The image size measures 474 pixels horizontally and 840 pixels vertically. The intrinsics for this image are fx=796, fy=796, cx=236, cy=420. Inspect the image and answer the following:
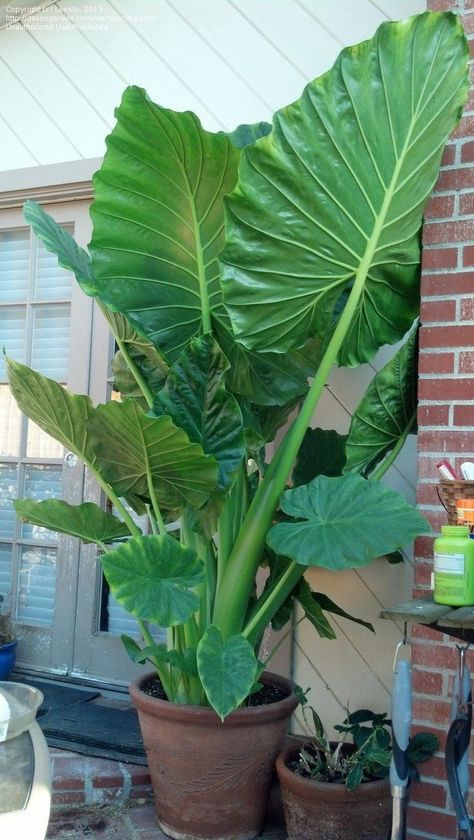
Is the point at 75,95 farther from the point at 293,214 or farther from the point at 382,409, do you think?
the point at 382,409

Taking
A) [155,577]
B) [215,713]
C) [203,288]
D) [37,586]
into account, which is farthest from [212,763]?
[37,586]

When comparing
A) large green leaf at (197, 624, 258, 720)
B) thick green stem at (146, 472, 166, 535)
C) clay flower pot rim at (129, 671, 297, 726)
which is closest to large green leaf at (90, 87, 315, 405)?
thick green stem at (146, 472, 166, 535)

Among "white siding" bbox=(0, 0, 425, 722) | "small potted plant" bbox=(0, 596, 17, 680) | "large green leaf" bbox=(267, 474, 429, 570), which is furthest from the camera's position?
"small potted plant" bbox=(0, 596, 17, 680)

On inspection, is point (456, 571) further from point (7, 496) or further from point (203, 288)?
point (7, 496)

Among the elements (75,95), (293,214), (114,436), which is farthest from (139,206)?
(75,95)

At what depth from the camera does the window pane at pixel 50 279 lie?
132 inches

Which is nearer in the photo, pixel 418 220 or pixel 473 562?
pixel 473 562

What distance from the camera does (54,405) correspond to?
2.05m

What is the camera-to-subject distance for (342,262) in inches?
80.0

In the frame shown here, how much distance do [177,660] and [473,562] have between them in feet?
2.80

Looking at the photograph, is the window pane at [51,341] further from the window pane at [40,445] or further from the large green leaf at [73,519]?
the large green leaf at [73,519]

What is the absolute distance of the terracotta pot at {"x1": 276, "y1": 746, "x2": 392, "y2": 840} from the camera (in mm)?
1871

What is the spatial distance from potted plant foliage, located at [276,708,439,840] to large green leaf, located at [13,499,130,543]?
0.77m

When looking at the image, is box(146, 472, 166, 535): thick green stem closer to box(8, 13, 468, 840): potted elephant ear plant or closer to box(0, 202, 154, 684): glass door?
box(8, 13, 468, 840): potted elephant ear plant
